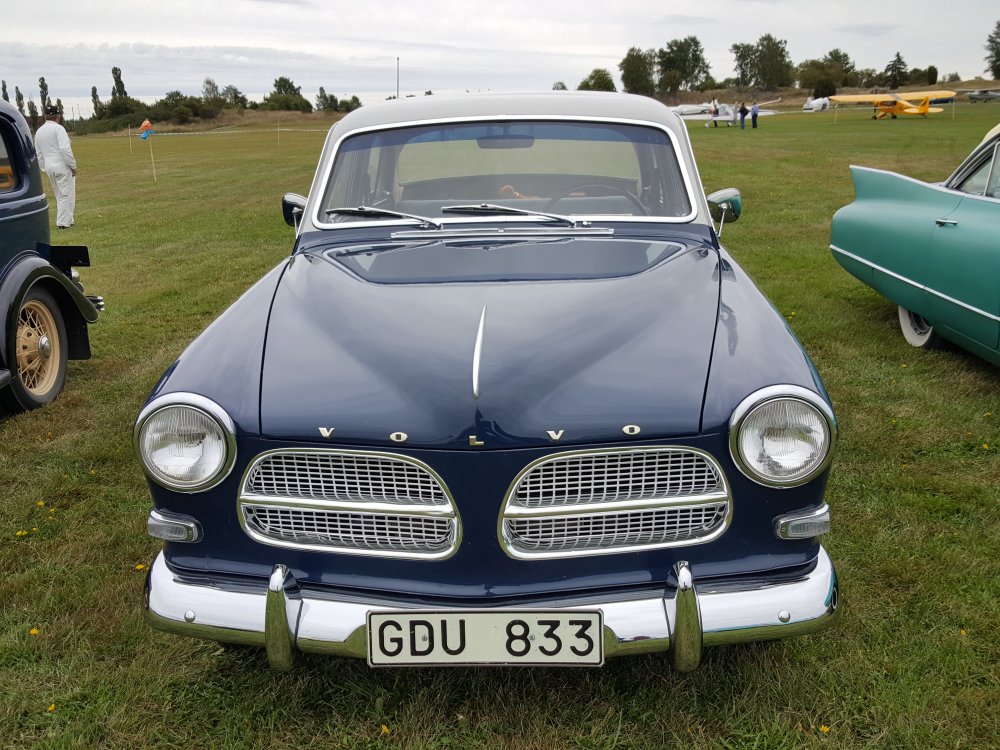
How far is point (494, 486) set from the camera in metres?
2.14

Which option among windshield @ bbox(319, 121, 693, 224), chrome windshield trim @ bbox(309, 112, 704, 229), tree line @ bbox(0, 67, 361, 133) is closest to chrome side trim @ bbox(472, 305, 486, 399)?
windshield @ bbox(319, 121, 693, 224)

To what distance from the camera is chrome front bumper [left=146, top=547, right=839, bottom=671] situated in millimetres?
2129

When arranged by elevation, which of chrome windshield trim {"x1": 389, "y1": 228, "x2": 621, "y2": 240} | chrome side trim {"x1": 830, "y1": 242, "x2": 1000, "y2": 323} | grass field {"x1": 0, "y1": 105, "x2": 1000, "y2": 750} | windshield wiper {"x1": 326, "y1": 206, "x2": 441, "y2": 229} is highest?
windshield wiper {"x1": 326, "y1": 206, "x2": 441, "y2": 229}

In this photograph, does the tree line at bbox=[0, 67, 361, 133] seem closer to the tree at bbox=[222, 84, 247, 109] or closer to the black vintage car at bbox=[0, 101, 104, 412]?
the tree at bbox=[222, 84, 247, 109]

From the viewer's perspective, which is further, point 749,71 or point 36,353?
point 749,71

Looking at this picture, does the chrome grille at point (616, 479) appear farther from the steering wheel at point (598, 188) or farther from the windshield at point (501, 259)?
the steering wheel at point (598, 188)

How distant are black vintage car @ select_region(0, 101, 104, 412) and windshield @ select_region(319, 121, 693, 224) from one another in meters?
2.29

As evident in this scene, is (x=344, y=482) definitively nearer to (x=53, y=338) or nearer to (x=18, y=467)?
(x=18, y=467)

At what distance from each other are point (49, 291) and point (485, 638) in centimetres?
428

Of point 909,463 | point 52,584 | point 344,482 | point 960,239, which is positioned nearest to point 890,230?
point 960,239

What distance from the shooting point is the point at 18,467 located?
432 centimetres

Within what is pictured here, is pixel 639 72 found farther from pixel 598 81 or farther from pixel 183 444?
pixel 183 444

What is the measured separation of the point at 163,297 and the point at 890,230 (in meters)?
6.36

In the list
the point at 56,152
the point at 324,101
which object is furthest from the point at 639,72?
the point at 56,152
